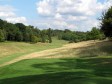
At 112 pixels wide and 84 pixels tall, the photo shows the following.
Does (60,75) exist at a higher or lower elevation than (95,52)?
higher

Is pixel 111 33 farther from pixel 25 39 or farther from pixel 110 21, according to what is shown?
pixel 25 39

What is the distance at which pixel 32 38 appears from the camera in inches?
5369

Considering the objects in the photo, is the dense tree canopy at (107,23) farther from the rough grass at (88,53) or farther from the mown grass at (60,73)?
the mown grass at (60,73)

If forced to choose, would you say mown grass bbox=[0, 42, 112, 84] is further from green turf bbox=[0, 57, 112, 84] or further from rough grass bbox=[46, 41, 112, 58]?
rough grass bbox=[46, 41, 112, 58]

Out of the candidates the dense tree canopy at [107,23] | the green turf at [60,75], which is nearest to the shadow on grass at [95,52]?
the dense tree canopy at [107,23]

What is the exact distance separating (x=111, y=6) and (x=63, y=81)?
183 feet

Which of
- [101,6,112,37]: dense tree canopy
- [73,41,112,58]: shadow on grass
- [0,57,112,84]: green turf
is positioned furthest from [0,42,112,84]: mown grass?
[101,6,112,37]: dense tree canopy

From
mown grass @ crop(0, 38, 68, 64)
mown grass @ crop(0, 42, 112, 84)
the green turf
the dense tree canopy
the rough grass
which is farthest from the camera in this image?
mown grass @ crop(0, 38, 68, 64)

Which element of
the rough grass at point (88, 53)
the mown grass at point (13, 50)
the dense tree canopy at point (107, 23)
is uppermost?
the dense tree canopy at point (107, 23)

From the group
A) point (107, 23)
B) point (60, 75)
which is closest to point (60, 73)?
point (60, 75)

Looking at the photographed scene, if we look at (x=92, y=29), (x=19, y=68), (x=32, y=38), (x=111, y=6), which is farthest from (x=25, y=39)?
(x=19, y=68)

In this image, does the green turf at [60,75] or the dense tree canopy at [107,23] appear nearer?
the green turf at [60,75]

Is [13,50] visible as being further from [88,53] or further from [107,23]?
[88,53]

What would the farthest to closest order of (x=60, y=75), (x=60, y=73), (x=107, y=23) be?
(x=107, y=23), (x=60, y=73), (x=60, y=75)
